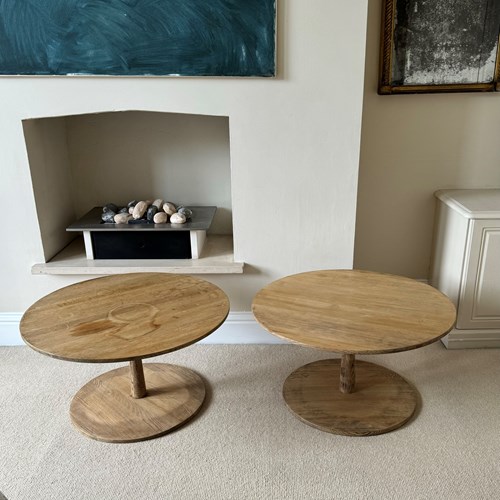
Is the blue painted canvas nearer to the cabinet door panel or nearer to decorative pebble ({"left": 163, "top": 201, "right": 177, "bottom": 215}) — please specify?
decorative pebble ({"left": 163, "top": 201, "right": 177, "bottom": 215})

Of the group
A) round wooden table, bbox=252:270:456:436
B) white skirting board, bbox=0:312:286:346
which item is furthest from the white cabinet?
white skirting board, bbox=0:312:286:346

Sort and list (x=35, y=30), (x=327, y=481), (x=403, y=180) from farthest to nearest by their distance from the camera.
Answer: (x=403, y=180) < (x=35, y=30) < (x=327, y=481)

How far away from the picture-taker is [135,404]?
1.98 meters

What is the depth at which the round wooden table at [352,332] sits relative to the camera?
5.32 ft

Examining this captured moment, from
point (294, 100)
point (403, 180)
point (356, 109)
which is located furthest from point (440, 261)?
point (294, 100)

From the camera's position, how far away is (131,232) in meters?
2.34

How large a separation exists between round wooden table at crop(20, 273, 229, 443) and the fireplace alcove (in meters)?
0.41

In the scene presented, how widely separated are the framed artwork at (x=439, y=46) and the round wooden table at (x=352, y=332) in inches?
40.3

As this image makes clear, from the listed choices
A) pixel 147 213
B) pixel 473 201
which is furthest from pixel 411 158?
pixel 147 213

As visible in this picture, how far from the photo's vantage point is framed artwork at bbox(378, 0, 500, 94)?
2297 mm

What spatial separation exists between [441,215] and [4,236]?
212 cm

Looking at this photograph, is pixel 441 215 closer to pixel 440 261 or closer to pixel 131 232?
pixel 440 261

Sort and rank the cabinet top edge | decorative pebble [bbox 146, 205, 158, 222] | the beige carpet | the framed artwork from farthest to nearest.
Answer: decorative pebble [bbox 146, 205, 158, 222]
the framed artwork
the cabinet top edge
the beige carpet

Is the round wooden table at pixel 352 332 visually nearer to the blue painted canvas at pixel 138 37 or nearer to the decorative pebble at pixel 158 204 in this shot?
the decorative pebble at pixel 158 204
